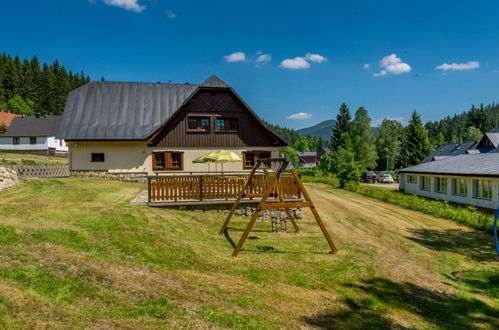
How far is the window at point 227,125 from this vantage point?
25.7 meters

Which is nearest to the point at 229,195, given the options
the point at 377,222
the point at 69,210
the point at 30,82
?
the point at 69,210

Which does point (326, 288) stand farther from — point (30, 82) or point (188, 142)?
point (30, 82)

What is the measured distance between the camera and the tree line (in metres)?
93.4

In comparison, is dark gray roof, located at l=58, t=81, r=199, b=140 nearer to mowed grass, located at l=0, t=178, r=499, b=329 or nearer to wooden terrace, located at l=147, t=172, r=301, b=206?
mowed grass, located at l=0, t=178, r=499, b=329

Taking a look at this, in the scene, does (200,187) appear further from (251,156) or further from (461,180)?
(461,180)

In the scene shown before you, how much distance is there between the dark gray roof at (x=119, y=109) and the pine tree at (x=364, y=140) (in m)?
50.1

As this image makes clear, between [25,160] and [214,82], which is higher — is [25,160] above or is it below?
below

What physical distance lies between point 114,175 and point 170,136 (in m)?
5.26

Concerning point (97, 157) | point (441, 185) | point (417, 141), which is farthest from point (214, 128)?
point (417, 141)

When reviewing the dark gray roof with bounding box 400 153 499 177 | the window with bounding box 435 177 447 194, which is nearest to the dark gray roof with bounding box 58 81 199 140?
the dark gray roof with bounding box 400 153 499 177

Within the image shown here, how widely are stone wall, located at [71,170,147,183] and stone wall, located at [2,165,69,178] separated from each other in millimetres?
3137

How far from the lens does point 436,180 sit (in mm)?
31688

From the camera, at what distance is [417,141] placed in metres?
68.6

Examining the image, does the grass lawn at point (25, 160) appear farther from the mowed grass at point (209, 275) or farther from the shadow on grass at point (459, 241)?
the shadow on grass at point (459, 241)
